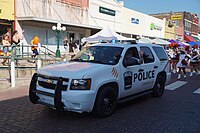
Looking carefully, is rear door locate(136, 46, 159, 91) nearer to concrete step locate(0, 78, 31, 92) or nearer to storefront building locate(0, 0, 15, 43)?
concrete step locate(0, 78, 31, 92)

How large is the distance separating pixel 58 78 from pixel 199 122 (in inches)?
136

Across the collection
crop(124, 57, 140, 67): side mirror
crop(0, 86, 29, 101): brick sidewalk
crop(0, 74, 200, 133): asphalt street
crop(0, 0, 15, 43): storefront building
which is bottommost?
crop(0, 74, 200, 133): asphalt street

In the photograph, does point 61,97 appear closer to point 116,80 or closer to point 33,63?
point 116,80

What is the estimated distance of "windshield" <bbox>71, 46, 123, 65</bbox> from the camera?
6015mm

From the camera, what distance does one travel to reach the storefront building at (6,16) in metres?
16.6

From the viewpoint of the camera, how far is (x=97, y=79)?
17.0 ft

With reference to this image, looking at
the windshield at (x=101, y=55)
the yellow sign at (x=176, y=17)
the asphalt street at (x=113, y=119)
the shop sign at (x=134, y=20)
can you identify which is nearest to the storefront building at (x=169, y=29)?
the yellow sign at (x=176, y=17)

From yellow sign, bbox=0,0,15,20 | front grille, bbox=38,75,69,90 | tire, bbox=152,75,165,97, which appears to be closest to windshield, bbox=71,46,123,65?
front grille, bbox=38,75,69,90

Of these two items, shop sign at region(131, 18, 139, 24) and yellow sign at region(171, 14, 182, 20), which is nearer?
shop sign at region(131, 18, 139, 24)

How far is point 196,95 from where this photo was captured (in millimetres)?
8547

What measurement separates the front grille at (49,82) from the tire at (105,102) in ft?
2.75

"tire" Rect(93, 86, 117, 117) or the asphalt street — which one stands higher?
"tire" Rect(93, 86, 117, 117)

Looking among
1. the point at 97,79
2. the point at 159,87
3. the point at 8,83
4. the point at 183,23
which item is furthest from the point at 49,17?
the point at 183,23

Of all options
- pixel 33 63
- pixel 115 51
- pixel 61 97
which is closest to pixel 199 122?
pixel 115 51
